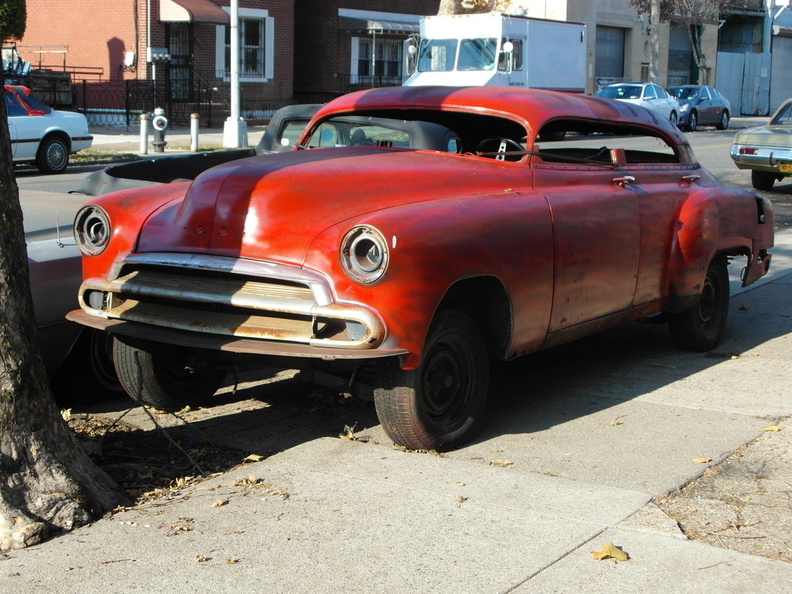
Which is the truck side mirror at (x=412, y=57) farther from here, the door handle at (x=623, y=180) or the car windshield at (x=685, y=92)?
the door handle at (x=623, y=180)

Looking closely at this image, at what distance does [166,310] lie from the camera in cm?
497

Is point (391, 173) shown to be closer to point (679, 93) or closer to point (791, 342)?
point (791, 342)

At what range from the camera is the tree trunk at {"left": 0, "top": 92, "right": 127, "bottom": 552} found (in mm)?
3863

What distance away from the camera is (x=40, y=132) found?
1875 cm

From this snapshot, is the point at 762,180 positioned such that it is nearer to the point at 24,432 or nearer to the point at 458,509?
the point at 458,509

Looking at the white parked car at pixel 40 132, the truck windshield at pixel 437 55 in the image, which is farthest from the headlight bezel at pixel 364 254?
the truck windshield at pixel 437 55

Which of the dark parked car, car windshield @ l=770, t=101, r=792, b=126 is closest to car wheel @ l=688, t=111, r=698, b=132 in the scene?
the dark parked car

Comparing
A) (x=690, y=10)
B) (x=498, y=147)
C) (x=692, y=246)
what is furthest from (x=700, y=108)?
(x=498, y=147)

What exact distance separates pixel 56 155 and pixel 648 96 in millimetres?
21312

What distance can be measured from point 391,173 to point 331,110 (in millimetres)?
1680

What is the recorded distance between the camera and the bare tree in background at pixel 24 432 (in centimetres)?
386

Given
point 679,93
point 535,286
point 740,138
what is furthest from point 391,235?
point 679,93

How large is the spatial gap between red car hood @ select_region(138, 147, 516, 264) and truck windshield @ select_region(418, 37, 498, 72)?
81.0 feet

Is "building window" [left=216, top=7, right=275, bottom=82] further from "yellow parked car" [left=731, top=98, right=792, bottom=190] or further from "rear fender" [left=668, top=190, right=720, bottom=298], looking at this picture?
"rear fender" [left=668, top=190, right=720, bottom=298]
